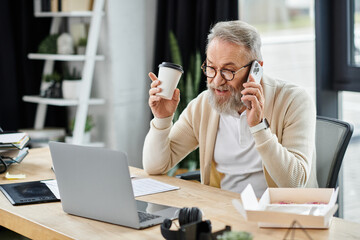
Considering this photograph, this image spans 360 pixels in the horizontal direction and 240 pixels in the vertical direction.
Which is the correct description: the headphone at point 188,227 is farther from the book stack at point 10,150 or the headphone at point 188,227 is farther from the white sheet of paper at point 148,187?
the book stack at point 10,150

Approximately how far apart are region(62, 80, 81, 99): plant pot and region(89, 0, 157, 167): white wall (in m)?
0.23

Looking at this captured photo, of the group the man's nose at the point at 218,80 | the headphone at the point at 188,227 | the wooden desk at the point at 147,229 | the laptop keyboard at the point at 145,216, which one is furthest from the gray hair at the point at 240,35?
the headphone at the point at 188,227

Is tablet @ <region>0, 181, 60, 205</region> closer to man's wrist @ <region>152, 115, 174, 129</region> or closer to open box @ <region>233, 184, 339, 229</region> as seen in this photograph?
man's wrist @ <region>152, 115, 174, 129</region>

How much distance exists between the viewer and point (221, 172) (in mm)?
2312

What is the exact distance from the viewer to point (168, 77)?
2.04 meters

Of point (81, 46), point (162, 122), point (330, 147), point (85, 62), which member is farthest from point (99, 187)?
point (81, 46)

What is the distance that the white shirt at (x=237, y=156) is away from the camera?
222cm

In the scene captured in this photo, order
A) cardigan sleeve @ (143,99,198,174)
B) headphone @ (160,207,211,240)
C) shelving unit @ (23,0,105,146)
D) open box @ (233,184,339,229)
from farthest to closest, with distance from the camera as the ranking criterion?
shelving unit @ (23,0,105,146) → cardigan sleeve @ (143,99,198,174) → open box @ (233,184,339,229) → headphone @ (160,207,211,240)

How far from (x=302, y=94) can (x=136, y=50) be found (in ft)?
6.90

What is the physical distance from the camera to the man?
1975 millimetres

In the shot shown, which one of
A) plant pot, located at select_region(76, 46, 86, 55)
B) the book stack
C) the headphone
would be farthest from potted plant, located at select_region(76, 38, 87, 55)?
the headphone

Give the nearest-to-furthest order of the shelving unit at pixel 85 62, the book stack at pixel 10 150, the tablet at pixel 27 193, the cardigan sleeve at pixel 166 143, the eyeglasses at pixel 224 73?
the tablet at pixel 27 193
the eyeglasses at pixel 224 73
the cardigan sleeve at pixel 166 143
the book stack at pixel 10 150
the shelving unit at pixel 85 62

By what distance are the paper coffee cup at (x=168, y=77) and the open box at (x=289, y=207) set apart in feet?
1.82

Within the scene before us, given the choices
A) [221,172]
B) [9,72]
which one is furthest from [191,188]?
[9,72]
